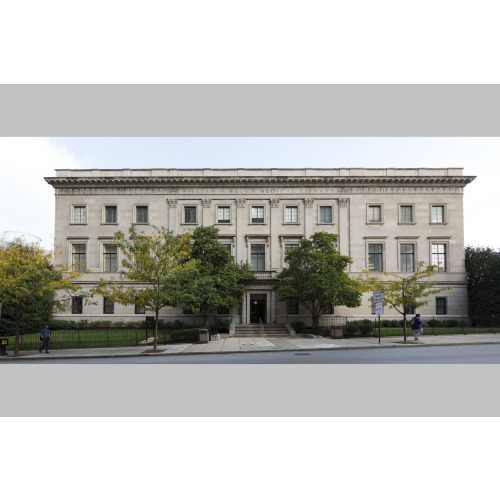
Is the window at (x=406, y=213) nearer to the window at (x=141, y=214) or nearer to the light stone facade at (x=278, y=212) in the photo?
the light stone facade at (x=278, y=212)

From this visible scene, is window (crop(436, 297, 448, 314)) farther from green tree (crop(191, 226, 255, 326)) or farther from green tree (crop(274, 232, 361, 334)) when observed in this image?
green tree (crop(191, 226, 255, 326))

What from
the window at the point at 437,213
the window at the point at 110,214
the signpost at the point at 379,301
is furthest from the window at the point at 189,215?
the window at the point at 437,213

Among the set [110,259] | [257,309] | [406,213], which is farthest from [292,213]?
[110,259]

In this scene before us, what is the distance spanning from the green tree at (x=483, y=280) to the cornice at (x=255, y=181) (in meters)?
6.72

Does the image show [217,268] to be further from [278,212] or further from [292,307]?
[278,212]

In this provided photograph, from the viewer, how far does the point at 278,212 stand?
119ft

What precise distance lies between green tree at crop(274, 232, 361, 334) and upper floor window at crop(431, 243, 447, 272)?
11.1m

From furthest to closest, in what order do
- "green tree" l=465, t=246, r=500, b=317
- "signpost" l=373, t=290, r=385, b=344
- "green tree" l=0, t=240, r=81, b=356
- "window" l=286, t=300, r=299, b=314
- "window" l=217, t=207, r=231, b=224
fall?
1. "window" l=217, t=207, r=231, b=224
2. "window" l=286, t=300, r=299, b=314
3. "green tree" l=465, t=246, r=500, b=317
4. "signpost" l=373, t=290, r=385, b=344
5. "green tree" l=0, t=240, r=81, b=356

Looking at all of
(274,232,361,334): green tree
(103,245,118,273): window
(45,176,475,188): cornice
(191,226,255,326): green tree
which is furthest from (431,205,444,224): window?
(103,245,118,273): window

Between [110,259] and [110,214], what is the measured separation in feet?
14.2

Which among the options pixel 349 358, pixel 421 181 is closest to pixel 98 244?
pixel 349 358

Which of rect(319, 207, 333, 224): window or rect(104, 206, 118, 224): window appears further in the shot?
rect(104, 206, 118, 224): window

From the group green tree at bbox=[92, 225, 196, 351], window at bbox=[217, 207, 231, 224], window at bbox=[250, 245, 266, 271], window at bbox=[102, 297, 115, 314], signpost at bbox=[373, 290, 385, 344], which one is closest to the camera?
green tree at bbox=[92, 225, 196, 351]

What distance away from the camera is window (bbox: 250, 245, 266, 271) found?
118ft
